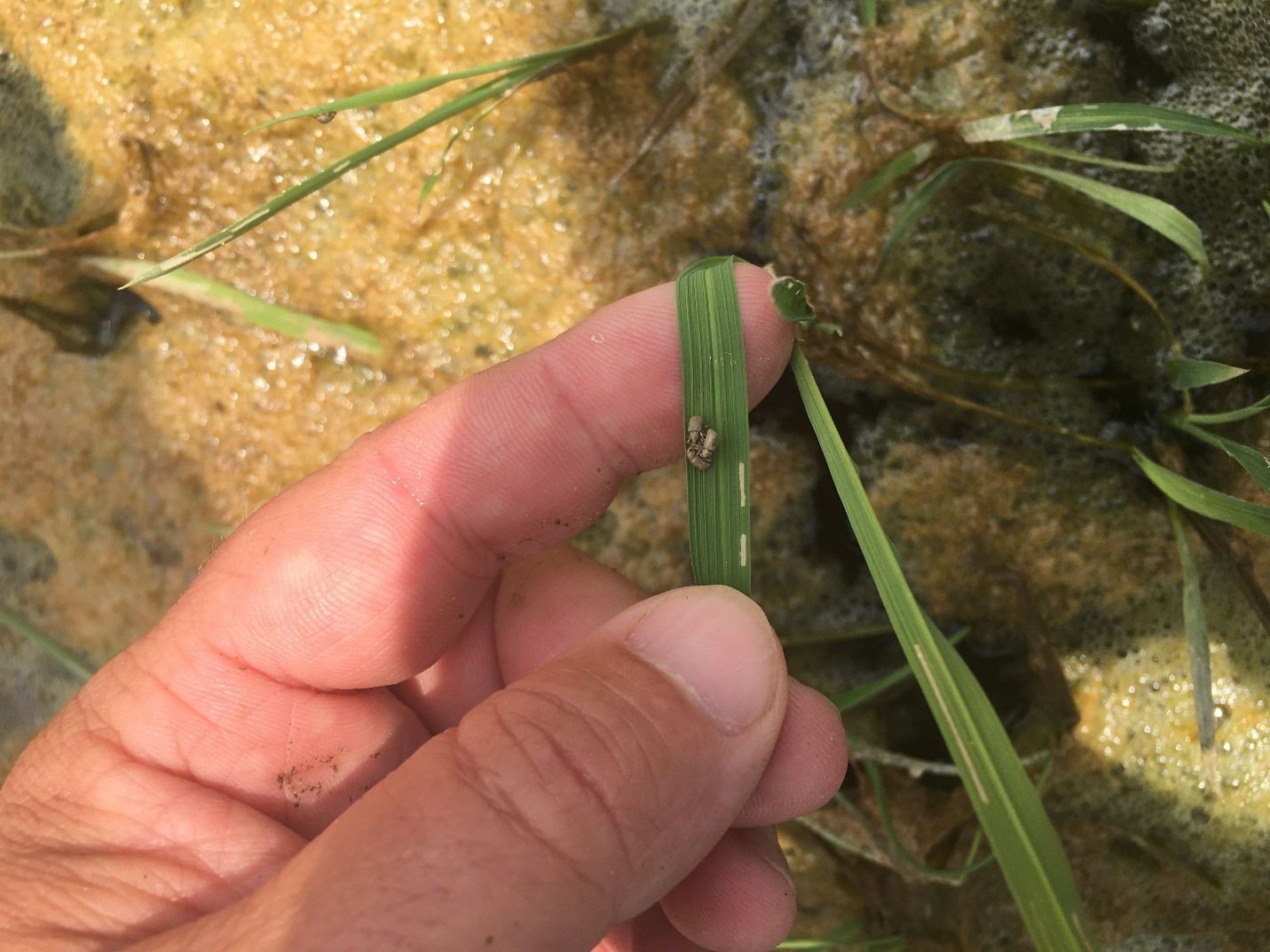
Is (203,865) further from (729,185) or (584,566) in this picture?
(729,185)

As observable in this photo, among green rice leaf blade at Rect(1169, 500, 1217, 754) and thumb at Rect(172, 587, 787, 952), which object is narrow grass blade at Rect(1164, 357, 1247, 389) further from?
thumb at Rect(172, 587, 787, 952)

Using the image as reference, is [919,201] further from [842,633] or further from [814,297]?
[842,633]

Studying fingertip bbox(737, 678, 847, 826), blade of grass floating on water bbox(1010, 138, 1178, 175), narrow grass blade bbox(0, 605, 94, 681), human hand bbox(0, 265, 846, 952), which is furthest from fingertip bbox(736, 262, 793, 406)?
narrow grass blade bbox(0, 605, 94, 681)

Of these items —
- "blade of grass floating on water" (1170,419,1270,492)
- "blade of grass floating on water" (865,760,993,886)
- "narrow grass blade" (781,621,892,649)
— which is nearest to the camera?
"blade of grass floating on water" (1170,419,1270,492)

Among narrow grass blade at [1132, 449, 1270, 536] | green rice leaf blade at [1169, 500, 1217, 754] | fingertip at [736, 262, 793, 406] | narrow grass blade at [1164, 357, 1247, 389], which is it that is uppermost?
fingertip at [736, 262, 793, 406]

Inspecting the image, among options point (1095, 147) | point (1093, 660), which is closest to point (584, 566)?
point (1093, 660)

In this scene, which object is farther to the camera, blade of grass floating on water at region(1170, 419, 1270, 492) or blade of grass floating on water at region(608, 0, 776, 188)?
blade of grass floating on water at region(608, 0, 776, 188)

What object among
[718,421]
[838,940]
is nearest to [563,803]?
[718,421]
